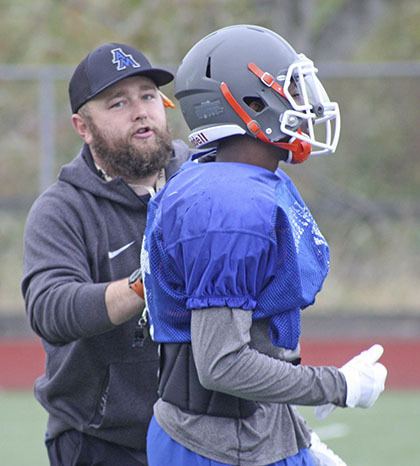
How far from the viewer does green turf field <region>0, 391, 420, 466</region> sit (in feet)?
23.7

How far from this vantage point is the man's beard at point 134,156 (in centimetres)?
427

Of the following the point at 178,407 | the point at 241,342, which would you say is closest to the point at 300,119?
the point at 241,342

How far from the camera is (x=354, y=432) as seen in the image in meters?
7.90

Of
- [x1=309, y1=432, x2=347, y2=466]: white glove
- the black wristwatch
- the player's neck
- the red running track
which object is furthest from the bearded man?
the red running track

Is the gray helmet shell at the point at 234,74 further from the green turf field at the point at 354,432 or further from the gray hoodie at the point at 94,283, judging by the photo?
the green turf field at the point at 354,432

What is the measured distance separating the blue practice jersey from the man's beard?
0.99 meters

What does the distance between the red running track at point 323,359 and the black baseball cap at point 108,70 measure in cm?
575

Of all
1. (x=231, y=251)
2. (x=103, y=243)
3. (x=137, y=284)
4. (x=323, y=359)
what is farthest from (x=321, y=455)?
(x=323, y=359)

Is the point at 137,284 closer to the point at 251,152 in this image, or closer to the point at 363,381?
the point at 251,152

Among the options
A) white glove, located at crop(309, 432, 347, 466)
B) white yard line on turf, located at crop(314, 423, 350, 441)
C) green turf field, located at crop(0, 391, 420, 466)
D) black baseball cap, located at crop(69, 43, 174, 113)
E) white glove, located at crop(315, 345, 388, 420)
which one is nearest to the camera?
white glove, located at crop(315, 345, 388, 420)

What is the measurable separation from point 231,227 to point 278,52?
1.77 feet

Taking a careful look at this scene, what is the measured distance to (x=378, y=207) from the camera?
11.1 metres

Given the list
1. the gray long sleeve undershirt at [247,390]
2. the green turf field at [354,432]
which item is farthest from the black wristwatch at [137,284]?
the green turf field at [354,432]

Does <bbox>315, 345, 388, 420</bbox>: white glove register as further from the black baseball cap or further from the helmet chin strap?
the black baseball cap
